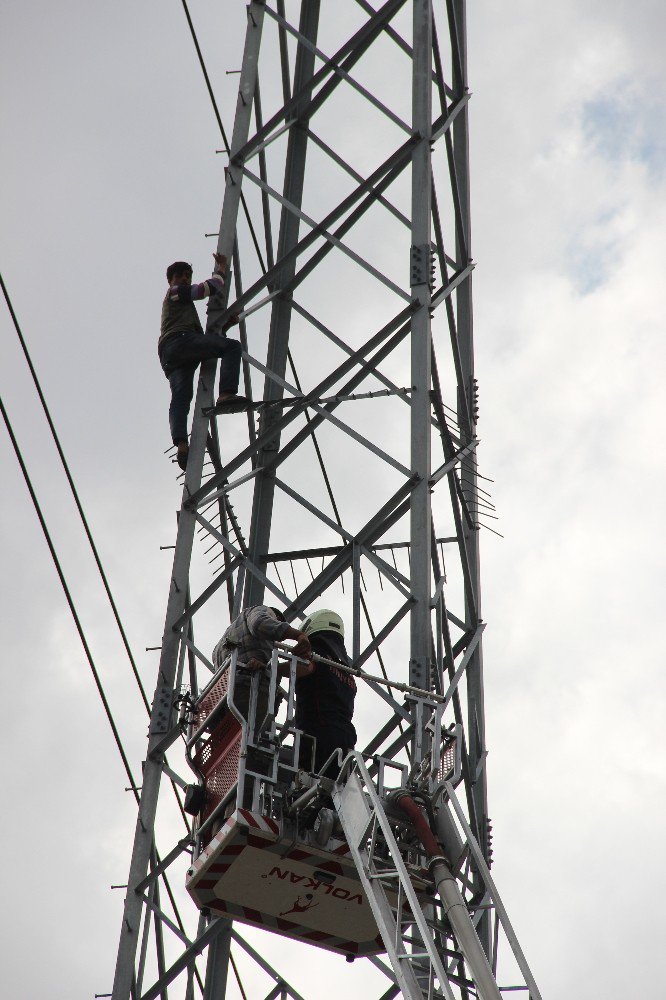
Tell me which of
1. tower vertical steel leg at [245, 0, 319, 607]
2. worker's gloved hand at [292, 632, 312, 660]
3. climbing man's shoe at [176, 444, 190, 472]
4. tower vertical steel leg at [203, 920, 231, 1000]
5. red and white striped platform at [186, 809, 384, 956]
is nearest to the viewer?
red and white striped platform at [186, 809, 384, 956]

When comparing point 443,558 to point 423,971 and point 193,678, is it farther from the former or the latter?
point 423,971

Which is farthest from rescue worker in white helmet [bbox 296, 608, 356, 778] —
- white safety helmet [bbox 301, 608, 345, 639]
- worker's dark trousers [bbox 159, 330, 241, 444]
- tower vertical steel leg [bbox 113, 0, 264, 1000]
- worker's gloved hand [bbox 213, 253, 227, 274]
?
worker's gloved hand [bbox 213, 253, 227, 274]

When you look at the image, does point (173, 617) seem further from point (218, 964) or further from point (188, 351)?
point (218, 964)

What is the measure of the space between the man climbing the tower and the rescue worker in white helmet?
328 centimetres

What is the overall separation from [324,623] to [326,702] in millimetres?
790

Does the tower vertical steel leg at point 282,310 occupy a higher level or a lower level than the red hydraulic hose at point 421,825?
higher

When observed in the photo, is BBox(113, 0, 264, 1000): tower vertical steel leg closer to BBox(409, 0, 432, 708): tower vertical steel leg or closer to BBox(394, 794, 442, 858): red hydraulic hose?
BBox(409, 0, 432, 708): tower vertical steel leg

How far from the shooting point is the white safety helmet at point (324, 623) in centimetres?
1353

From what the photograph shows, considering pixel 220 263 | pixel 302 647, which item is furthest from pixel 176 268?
pixel 302 647

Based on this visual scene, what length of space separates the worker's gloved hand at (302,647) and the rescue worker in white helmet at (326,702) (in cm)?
43

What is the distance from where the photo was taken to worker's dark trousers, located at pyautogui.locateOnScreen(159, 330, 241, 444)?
16.1 meters

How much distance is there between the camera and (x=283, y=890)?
1248cm

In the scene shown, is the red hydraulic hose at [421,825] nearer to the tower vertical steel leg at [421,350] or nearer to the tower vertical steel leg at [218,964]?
the tower vertical steel leg at [421,350]

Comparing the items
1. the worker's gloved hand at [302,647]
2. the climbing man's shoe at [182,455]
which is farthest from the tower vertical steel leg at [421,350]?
the climbing man's shoe at [182,455]
